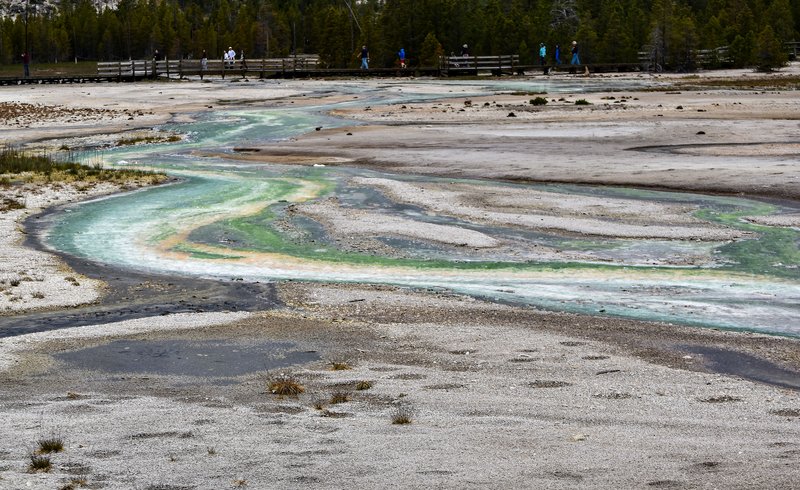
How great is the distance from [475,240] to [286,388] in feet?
30.4

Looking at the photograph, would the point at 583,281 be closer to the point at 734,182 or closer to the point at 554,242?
the point at 554,242

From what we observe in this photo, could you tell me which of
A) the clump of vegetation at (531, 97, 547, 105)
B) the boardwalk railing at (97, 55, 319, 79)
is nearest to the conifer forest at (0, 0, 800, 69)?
the boardwalk railing at (97, 55, 319, 79)

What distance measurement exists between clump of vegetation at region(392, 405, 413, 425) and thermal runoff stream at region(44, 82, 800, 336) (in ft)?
17.1

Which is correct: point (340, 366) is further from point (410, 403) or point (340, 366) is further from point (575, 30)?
point (575, 30)

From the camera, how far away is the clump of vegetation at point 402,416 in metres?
9.77

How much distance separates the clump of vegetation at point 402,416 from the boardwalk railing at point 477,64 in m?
72.5

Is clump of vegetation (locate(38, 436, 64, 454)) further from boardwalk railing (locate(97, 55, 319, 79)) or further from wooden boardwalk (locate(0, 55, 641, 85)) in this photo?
boardwalk railing (locate(97, 55, 319, 79))

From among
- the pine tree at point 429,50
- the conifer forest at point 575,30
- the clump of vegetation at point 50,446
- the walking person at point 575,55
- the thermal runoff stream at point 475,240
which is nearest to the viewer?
the clump of vegetation at point 50,446

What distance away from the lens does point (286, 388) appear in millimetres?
10977

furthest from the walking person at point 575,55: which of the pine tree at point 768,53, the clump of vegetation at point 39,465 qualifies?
the clump of vegetation at point 39,465

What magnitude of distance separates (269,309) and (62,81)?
69686mm

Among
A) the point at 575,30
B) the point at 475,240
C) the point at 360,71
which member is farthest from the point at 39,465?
the point at 575,30

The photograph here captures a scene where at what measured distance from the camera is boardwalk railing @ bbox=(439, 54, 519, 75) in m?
82.4

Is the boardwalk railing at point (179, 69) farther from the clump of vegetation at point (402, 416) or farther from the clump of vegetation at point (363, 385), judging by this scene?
the clump of vegetation at point (402, 416)
